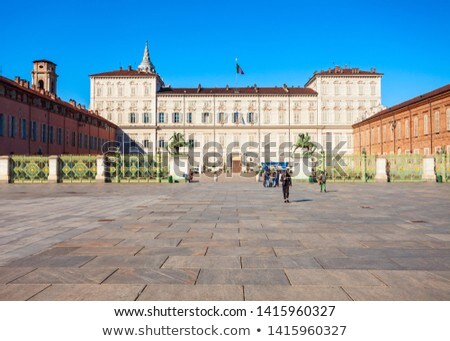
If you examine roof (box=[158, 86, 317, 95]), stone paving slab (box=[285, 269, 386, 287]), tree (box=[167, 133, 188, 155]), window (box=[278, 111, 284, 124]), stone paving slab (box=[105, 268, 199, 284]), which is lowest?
stone paving slab (box=[285, 269, 386, 287])

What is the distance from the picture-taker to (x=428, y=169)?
3247 cm

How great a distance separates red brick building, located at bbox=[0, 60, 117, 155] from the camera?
1454 inches

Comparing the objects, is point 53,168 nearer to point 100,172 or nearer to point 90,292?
point 100,172

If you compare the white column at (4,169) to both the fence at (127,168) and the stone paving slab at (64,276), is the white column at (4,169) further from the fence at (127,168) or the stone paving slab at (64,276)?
the stone paving slab at (64,276)

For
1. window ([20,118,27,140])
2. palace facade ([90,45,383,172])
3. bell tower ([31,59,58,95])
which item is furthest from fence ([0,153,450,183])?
palace facade ([90,45,383,172])

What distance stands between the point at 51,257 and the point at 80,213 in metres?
5.68

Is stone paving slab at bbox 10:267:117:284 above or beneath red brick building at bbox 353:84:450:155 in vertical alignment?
beneath

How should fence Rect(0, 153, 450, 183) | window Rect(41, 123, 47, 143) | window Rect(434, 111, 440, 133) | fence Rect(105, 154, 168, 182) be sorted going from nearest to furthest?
fence Rect(0, 153, 450, 183) < fence Rect(105, 154, 168, 182) < window Rect(434, 111, 440, 133) < window Rect(41, 123, 47, 143)

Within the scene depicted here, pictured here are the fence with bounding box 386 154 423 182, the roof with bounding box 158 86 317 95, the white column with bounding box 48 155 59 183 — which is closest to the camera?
the white column with bounding box 48 155 59 183

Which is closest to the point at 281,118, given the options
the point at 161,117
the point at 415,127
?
the point at 161,117

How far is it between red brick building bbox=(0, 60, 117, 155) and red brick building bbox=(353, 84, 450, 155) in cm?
4053

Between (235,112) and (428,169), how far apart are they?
4151 cm

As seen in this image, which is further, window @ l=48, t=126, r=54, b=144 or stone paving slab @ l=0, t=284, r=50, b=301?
window @ l=48, t=126, r=54, b=144

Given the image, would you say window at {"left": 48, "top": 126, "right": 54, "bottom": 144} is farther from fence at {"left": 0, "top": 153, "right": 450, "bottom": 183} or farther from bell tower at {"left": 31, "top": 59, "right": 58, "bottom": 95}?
bell tower at {"left": 31, "top": 59, "right": 58, "bottom": 95}
